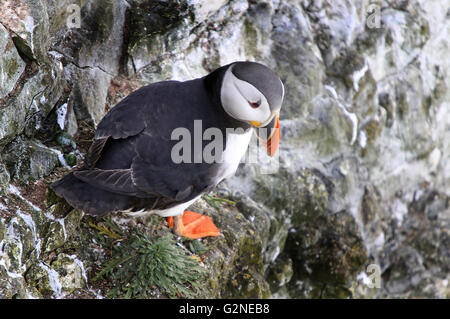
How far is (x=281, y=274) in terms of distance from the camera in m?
5.79

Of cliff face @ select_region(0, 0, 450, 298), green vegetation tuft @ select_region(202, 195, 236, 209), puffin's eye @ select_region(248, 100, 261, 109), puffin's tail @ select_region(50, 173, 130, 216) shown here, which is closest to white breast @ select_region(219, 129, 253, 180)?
puffin's eye @ select_region(248, 100, 261, 109)

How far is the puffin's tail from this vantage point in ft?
11.2

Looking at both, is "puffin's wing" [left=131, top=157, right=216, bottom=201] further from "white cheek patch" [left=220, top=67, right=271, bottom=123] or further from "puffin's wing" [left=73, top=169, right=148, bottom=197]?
"white cheek patch" [left=220, top=67, right=271, bottom=123]

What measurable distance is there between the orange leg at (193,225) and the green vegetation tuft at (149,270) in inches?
8.6

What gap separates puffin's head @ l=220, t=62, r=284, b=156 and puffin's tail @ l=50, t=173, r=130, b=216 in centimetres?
97

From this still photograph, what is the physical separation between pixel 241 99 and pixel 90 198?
121cm

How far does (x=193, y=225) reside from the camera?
449 centimetres

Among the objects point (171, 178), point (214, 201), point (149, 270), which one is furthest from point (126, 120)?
point (214, 201)

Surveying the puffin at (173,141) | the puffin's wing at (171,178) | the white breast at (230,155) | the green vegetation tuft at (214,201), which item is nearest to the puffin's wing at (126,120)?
the puffin at (173,141)

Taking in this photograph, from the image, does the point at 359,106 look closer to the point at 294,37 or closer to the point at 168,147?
the point at 294,37

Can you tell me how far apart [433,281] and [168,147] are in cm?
550

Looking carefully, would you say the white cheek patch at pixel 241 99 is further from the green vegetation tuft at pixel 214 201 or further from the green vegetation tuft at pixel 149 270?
the green vegetation tuft at pixel 214 201

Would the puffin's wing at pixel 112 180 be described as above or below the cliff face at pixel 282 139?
above

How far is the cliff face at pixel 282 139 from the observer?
146 inches
